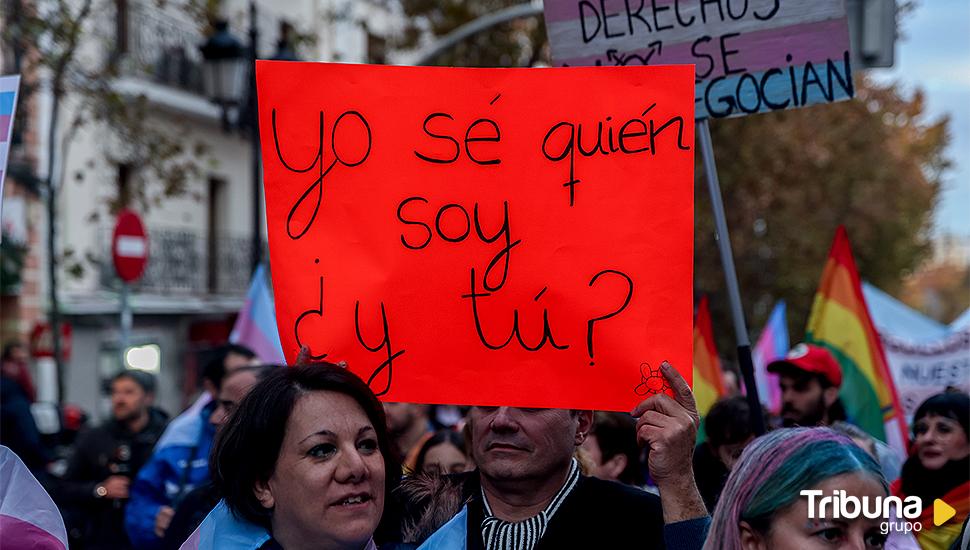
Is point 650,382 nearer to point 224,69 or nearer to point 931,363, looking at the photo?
point 931,363

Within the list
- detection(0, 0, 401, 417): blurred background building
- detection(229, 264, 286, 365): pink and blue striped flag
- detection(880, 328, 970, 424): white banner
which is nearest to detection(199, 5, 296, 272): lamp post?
detection(0, 0, 401, 417): blurred background building

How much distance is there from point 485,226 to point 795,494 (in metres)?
1.13

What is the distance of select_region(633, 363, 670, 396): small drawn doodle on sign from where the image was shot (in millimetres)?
3168

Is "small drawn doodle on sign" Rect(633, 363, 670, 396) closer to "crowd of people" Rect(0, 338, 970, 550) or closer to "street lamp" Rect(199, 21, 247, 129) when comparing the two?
"crowd of people" Rect(0, 338, 970, 550)

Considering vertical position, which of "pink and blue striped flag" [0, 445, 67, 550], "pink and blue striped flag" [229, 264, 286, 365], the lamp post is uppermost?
the lamp post

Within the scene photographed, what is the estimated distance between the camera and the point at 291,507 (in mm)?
3076

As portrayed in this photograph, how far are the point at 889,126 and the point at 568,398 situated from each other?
2558 centimetres

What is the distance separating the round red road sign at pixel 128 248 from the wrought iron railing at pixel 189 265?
11.1 meters

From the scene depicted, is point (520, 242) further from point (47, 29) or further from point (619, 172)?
point (47, 29)

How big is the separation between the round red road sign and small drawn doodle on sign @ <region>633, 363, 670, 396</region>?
7.51 metres

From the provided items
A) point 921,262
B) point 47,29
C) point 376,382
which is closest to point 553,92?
point 376,382

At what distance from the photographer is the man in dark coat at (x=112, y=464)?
6.67 metres

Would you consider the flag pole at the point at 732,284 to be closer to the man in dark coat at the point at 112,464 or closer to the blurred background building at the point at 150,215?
the man in dark coat at the point at 112,464

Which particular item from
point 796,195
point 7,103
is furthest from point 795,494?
point 796,195
